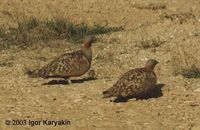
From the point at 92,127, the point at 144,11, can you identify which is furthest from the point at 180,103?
the point at 144,11

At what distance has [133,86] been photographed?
27.5 ft

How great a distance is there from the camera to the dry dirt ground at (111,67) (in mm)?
7871

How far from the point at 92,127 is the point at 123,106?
100 cm

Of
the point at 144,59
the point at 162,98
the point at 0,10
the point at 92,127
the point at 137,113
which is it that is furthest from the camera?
the point at 0,10

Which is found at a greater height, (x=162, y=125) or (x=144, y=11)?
(x=144, y=11)

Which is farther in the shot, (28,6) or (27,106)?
(28,6)

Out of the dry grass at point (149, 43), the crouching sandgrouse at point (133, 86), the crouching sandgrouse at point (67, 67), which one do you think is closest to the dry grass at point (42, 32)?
the dry grass at point (149, 43)

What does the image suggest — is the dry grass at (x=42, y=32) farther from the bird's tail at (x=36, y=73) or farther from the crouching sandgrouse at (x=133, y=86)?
the crouching sandgrouse at (x=133, y=86)

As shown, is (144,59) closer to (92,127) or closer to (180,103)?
(180,103)

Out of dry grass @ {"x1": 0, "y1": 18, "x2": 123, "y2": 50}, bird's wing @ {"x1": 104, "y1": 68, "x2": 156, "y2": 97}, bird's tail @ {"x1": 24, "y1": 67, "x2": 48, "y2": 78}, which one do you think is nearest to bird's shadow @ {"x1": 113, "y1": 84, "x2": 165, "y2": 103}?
bird's wing @ {"x1": 104, "y1": 68, "x2": 156, "y2": 97}

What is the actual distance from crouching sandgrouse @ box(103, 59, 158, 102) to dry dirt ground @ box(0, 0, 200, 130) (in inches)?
6.1

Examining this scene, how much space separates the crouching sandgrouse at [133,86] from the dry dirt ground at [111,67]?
0.51 ft

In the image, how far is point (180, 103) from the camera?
336 inches

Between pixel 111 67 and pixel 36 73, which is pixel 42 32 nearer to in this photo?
pixel 111 67
